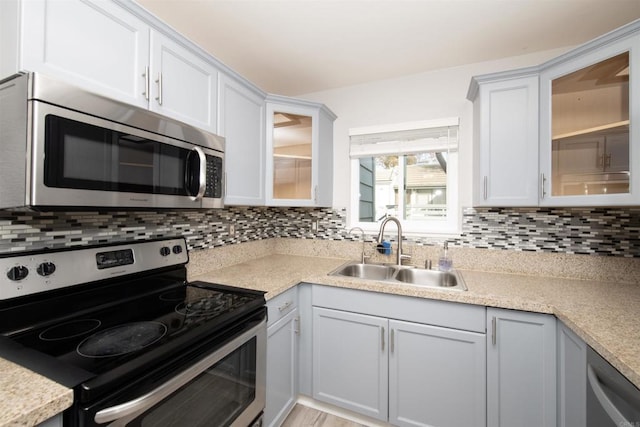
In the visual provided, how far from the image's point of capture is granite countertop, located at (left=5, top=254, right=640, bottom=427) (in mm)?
607

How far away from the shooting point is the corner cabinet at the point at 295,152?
2.00 metres

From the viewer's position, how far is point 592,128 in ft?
4.64

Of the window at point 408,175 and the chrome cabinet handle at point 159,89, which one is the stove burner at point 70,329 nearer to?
the chrome cabinet handle at point 159,89

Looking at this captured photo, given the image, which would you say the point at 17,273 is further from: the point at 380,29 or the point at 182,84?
the point at 380,29

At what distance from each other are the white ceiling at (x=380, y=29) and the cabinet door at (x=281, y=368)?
170cm

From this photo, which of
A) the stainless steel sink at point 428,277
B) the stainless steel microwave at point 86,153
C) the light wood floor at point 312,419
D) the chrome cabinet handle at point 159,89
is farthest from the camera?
the stainless steel sink at point 428,277

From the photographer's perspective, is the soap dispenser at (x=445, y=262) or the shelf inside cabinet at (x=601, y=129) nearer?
the shelf inside cabinet at (x=601, y=129)

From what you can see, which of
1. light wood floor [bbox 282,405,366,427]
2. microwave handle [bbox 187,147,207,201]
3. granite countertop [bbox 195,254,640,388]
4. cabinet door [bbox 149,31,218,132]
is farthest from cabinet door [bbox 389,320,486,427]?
cabinet door [bbox 149,31,218,132]

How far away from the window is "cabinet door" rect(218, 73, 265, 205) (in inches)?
33.7

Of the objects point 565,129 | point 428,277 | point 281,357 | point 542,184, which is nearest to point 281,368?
point 281,357

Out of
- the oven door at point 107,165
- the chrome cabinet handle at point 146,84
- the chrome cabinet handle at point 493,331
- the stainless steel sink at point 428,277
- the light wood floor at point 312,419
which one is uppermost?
the chrome cabinet handle at point 146,84

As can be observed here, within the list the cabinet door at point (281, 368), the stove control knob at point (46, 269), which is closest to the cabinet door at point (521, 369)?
the cabinet door at point (281, 368)

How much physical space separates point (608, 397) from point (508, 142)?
4.15 ft

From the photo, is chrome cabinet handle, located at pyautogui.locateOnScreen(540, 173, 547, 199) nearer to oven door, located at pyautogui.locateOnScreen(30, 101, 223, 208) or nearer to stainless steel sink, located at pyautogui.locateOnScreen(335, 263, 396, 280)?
stainless steel sink, located at pyautogui.locateOnScreen(335, 263, 396, 280)
